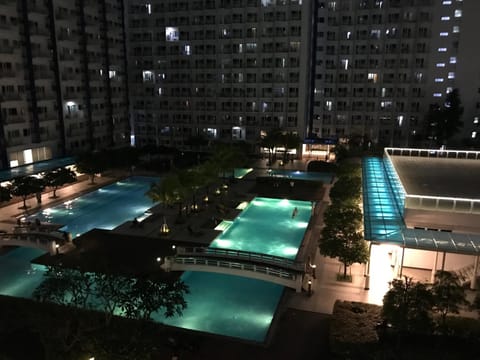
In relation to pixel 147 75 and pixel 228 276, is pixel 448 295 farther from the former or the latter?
pixel 147 75

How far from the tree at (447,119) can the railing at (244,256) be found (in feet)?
159

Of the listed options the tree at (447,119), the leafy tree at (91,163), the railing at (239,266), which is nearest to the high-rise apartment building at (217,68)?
the leafy tree at (91,163)

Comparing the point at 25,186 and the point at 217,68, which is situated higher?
the point at 217,68

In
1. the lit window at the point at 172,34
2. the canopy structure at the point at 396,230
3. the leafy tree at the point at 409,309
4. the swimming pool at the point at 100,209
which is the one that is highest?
the lit window at the point at 172,34

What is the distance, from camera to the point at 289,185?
4969 centimetres

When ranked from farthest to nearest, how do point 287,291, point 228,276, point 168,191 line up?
point 168,191 < point 228,276 < point 287,291

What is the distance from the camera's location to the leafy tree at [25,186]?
3976 centimetres

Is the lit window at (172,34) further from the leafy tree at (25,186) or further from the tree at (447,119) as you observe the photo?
the tree at (447,119)

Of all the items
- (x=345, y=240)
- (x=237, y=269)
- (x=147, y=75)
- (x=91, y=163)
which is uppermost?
(x=147, y=75)

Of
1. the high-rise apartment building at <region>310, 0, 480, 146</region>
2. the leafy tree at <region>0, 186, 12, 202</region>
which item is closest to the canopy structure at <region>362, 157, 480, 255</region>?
the leafy tree at <region>0, 186, 12, 202</region>

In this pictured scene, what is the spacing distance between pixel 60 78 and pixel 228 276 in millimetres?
43898

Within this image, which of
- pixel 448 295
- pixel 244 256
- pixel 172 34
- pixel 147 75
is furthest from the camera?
pixel 147 75

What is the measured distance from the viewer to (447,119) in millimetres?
63094

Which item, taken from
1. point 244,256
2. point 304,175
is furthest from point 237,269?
point 304,175
